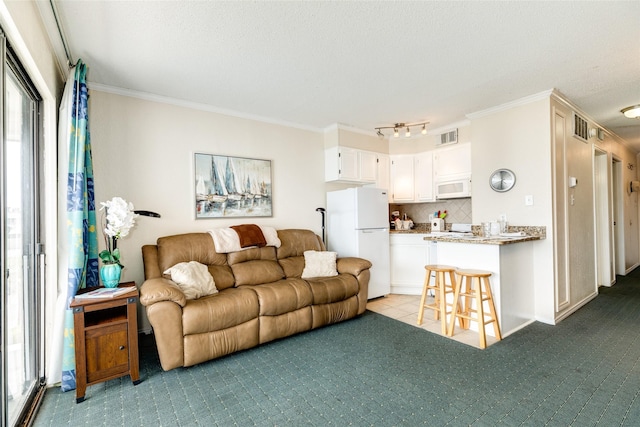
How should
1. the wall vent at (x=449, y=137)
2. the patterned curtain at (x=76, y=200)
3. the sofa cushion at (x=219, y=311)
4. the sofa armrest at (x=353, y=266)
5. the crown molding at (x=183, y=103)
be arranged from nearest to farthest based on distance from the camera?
the patterned curtain at (x=76, y=200) < the sofa cushion at (x=219, y=311) < the crown molding at (x=183, y=103) < the sofa armrest at (x=353, y=266) < the wall vent at (x=449, y=137)

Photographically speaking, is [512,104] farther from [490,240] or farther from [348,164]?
[348,164]

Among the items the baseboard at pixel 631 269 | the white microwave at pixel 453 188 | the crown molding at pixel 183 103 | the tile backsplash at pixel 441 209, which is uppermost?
the crown molding at pixel 183 103

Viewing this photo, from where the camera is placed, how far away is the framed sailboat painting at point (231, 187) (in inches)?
136

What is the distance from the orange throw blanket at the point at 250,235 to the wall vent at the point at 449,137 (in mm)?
2988

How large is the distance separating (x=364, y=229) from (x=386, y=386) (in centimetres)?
226

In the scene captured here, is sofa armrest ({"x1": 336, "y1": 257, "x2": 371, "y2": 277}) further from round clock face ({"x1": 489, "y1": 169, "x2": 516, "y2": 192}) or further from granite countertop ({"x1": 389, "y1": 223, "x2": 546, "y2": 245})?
round clock face ({"x1": 489, "y1": 169, "x2": 516, "y2": 192})

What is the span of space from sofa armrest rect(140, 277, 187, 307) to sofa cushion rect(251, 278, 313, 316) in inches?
25.7

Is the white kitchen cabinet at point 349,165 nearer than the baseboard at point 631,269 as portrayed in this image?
Yes

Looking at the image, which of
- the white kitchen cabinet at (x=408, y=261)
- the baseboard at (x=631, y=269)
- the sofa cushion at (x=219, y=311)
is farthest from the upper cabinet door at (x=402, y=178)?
the baseboard at (x=631, y=269)

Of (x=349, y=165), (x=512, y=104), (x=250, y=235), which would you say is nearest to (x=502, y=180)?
(x=512, y=104)

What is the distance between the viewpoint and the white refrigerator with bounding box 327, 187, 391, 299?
4086 mm

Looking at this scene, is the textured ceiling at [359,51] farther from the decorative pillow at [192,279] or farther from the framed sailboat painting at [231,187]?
the decorative pillow at [192,279]

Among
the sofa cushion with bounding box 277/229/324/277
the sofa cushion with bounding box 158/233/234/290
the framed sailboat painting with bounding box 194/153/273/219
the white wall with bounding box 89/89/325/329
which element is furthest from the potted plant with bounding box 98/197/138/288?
the sofa cushion with bounding box 277/229/324/277

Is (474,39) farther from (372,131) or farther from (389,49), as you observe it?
(372,131)
